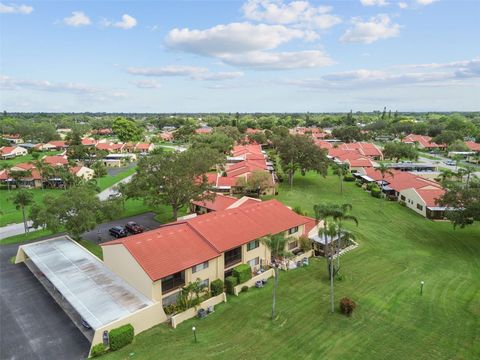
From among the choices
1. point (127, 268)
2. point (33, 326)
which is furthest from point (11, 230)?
point (127, 268)

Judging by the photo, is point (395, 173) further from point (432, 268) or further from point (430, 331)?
point (430, 331)

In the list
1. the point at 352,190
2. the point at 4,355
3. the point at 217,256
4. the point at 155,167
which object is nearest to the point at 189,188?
the point at 155,167

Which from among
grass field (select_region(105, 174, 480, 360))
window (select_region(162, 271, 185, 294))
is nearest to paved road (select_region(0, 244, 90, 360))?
grass field (select_region(105, 174, 480, 360))

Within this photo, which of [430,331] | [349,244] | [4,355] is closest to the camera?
[4,355]

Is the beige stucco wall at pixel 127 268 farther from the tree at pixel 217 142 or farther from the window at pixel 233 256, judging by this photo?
the tree at pixel 217 142

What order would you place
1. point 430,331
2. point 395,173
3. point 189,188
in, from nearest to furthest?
1. point 430,331
2. point 189,188
3. point 395,173

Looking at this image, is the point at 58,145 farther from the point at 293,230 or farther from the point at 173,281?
the point at 173,281
